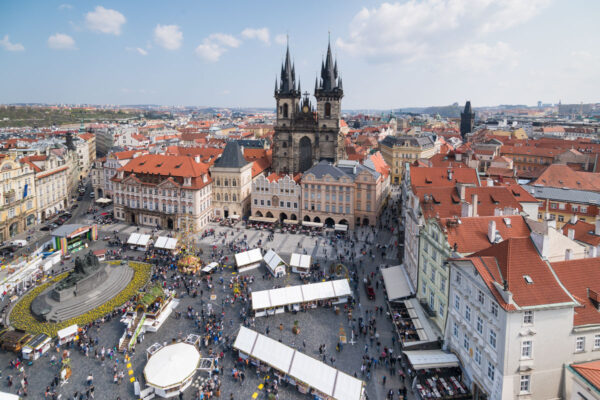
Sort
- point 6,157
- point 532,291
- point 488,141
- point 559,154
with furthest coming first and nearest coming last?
1. point 488,141
2. point 559,154
3. point 6,157
4. point 532,291

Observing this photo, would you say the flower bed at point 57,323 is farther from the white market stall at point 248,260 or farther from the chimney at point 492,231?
the chimney at point 492,231

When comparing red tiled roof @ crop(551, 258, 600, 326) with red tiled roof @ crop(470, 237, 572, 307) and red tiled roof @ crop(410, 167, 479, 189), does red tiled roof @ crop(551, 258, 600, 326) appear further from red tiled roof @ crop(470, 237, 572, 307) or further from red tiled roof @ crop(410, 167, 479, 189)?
red tiled roof @ crop(410, 167, 479, 189)

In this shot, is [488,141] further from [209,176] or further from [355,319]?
[355,319]

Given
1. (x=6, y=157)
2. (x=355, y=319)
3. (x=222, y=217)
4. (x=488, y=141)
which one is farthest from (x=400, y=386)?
(x=488, y=141)

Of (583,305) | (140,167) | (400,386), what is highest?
(140,167)

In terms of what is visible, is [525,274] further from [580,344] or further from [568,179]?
[568,179]

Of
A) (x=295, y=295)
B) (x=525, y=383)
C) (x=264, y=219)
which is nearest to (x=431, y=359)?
→ (x=525, y=383)
